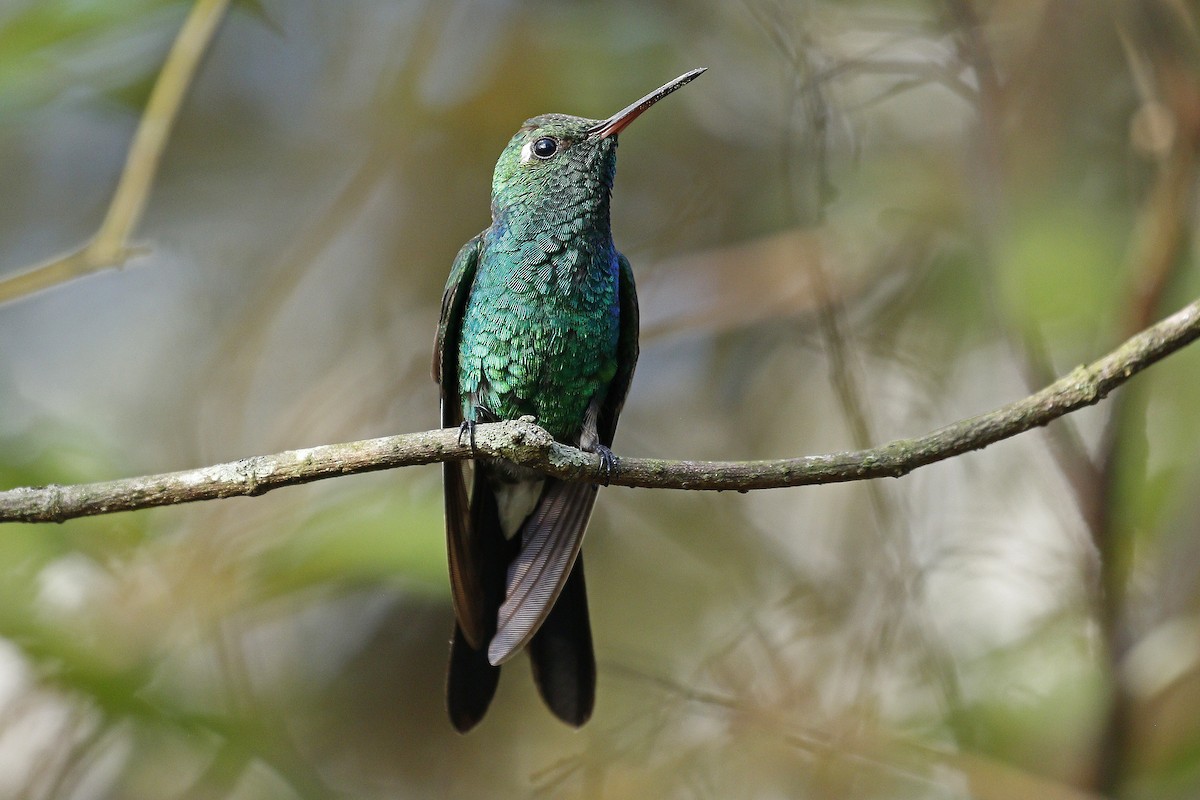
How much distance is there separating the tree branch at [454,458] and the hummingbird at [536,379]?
2.57ft

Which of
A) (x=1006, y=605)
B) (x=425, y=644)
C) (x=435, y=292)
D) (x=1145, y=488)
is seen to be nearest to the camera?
(x=1145, y=488)

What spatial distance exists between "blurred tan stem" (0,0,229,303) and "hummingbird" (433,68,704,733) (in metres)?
1.20

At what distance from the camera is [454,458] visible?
8.34 feet

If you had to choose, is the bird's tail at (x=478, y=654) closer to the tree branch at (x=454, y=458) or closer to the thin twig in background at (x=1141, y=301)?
the tree branch at (x=454, y=458)

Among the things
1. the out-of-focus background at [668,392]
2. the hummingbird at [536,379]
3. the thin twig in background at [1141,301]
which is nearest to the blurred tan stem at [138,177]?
the out-of-focus background at [668,392]

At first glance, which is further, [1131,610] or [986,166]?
[986,166]

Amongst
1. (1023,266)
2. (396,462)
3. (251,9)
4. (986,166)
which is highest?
(251,9)

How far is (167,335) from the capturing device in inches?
239

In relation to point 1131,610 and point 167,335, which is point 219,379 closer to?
point 167,335

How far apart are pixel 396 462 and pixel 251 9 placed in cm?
442

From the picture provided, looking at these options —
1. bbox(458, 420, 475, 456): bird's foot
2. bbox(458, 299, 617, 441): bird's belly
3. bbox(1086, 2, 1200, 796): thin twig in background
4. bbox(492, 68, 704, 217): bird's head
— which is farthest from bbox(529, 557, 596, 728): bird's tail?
bbox(1086, 2, 1200, 796): thin twig in background

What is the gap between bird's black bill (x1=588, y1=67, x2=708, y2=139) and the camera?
11.1ft

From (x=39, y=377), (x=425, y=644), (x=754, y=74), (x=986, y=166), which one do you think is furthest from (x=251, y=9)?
(x=986, y=166)

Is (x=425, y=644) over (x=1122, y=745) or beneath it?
over
